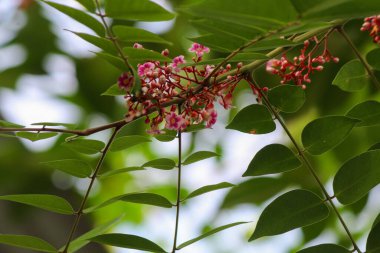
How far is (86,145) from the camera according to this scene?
A: 1026mm

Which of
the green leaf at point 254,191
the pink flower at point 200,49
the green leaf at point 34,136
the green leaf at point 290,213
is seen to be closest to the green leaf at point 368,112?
the green leaf at point 290,213

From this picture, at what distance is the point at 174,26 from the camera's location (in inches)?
88.4

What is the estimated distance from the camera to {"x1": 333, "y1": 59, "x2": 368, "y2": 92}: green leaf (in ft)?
3.65

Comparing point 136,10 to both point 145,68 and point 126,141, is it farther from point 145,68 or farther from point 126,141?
point 126,141

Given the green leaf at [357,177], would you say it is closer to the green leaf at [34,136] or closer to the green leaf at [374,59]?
the green leaf at [374,59]

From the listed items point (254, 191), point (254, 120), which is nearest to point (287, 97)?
point (254, 120)

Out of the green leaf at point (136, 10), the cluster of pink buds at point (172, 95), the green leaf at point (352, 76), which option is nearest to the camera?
the green leaf at point (136, 10)

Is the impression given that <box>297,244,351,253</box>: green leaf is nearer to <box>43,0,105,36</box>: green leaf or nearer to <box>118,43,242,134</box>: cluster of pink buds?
<box>118,43,242,134</box>: cluster of pink buds

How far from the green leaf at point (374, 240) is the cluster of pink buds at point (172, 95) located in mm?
319

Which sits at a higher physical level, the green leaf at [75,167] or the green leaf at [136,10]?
the green leaf at [136,10]

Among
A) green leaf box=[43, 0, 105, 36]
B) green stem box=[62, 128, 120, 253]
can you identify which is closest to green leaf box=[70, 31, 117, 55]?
green leaf box=[43, 0, 105, 36]

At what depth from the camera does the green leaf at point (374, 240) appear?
938 mm

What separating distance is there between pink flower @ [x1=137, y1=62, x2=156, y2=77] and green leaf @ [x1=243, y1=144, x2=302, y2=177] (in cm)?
22

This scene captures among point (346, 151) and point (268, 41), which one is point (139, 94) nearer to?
point (268, 41)
